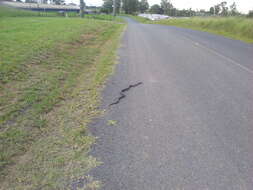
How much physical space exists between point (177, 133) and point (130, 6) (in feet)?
381

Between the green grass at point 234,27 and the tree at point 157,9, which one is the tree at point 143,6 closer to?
the tree at point 157,9

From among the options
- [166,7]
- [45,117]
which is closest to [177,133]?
[45,117]

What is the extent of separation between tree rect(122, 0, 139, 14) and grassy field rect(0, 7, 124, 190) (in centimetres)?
11114

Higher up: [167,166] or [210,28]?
[210,28]

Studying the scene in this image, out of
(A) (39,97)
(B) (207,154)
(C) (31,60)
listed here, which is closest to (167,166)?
(B) (207,154)

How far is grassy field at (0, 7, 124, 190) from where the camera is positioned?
2232 mm

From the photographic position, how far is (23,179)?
213cm

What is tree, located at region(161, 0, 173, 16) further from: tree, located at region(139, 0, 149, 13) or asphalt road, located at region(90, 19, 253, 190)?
asphalt road, located at region(90, 19, 253, 190)

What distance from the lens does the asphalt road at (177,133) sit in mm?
2219

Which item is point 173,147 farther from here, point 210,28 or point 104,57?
point 210,28

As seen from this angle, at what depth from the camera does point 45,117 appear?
3365mm

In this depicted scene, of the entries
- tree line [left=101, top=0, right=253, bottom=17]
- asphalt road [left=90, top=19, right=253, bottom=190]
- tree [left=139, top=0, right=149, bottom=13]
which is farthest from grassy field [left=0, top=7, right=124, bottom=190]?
tree [left=139, top=0, right=149, bottom=13]

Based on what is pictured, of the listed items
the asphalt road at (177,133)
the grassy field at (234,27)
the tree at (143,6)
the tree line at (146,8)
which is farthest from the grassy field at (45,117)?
the tree at (143,6)

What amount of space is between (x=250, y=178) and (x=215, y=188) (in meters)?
0.47
